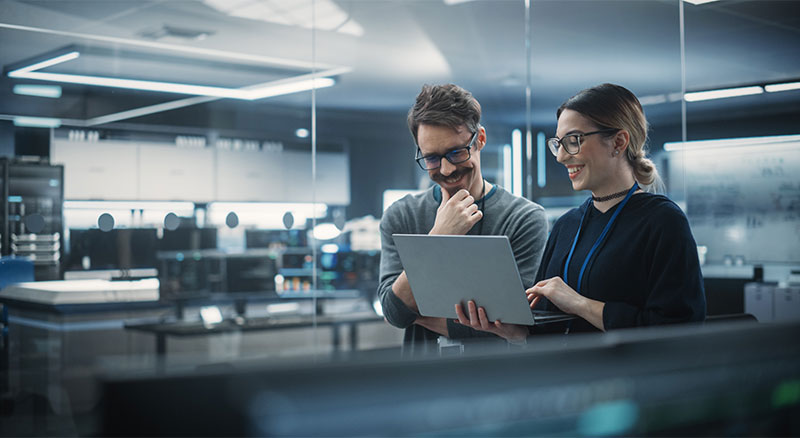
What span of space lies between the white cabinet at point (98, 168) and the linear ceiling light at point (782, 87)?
135 inches

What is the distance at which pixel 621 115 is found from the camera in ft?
5.71

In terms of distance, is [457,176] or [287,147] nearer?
[457,176]

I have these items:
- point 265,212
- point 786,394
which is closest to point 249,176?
point 265,212

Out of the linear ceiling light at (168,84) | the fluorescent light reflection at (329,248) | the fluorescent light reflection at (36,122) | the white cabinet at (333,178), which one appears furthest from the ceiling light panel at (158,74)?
the fluorescent light reflection at (329,248)

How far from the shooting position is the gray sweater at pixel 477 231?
6.38 ft

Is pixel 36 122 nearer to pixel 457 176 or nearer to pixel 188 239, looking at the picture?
pixel 188 239

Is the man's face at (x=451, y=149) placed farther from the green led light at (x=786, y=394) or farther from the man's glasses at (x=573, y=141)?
the green led light at (x=786, y=394)

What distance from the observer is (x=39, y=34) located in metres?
3.25

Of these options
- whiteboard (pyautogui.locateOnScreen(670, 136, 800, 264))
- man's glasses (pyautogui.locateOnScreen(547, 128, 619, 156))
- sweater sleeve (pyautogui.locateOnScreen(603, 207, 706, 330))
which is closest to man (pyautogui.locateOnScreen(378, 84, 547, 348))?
man's glasses (pyautogui.locateOnScreen(547, 128, 619, 156))

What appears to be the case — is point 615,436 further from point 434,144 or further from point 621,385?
point 434,144

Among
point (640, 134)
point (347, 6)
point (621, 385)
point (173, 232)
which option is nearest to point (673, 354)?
point (621, 385)

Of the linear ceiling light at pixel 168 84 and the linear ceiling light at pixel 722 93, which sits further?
the linear ceiling light at pixel 722 93

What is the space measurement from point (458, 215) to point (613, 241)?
0.41 metres

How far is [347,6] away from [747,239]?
8.65 ft
